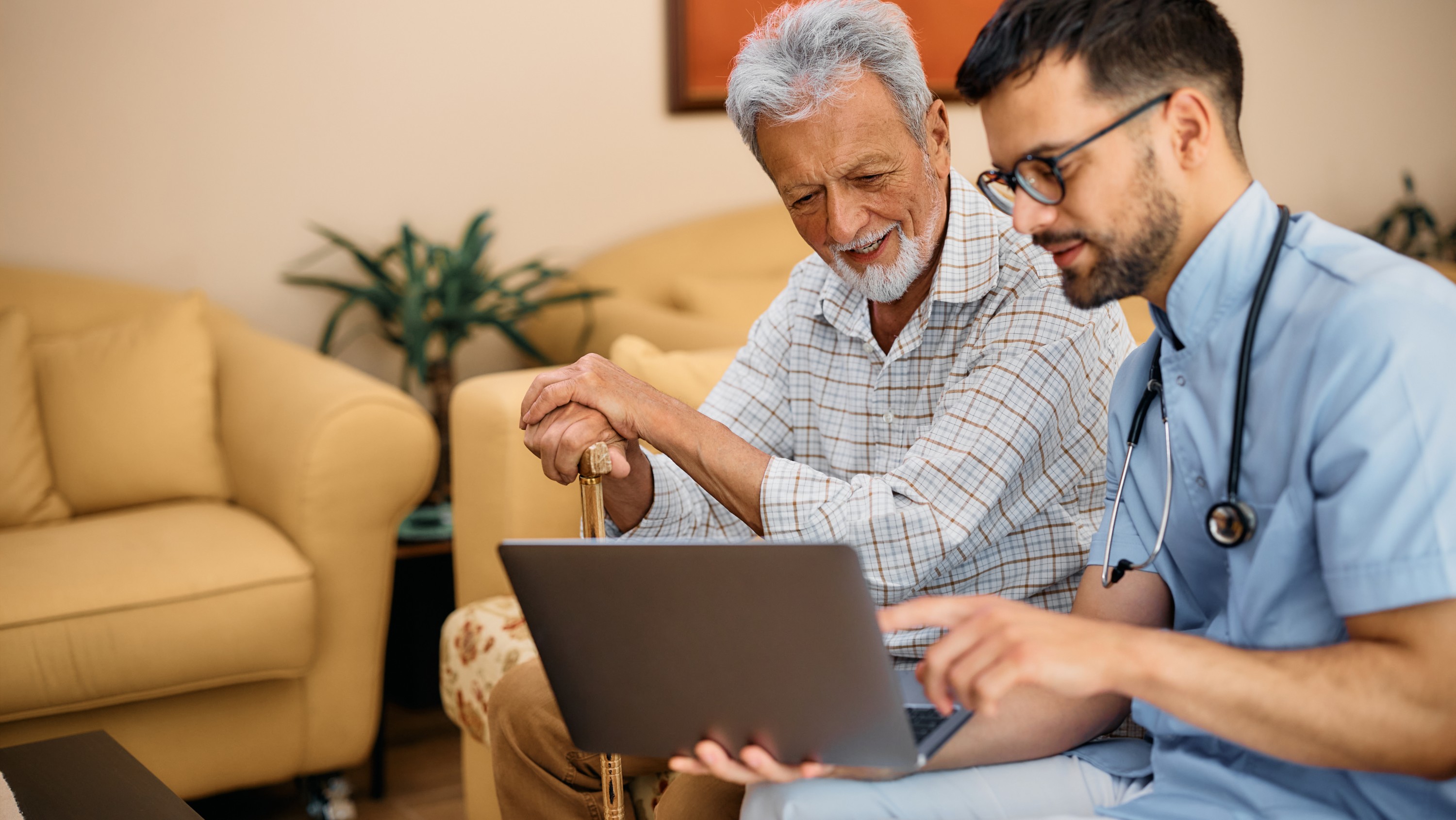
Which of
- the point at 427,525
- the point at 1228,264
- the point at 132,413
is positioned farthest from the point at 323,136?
the point at 1228,264

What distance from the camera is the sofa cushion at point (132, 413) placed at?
2369 mm

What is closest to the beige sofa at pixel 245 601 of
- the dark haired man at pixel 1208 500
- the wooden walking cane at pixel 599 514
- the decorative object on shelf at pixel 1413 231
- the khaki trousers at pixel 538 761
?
the khaki trousers at pixel 538 761

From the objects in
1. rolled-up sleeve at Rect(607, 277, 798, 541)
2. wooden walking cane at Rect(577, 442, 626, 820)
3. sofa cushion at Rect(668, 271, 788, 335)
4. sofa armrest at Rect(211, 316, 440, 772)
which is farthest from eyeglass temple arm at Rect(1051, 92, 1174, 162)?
sofa cushion at Rect(668, 271, 788, 335)

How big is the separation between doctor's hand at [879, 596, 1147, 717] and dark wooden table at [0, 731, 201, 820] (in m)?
0.81

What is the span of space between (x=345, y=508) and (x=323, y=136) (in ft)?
3.73

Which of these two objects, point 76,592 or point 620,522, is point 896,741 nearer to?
point 620,522

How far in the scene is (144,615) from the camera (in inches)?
76.9

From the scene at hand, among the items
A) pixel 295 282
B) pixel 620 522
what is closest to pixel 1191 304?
pixel 620 522

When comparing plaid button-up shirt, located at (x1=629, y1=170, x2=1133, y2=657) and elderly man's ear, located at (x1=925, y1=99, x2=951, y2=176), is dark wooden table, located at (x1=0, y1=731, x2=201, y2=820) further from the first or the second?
elderly man's ear, located at (x1=925, y1=99, x2=951, y2=176)

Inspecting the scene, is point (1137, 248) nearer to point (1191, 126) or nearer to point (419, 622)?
point (1191, 126)

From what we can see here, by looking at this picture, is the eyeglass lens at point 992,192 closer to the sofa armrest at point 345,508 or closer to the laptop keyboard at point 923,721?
the laptop keyboard at point 923,721

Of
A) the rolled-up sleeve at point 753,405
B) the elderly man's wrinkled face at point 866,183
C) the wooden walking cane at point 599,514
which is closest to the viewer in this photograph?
the wooden walking cane at point 599,514

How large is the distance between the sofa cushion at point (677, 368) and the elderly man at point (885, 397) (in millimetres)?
356

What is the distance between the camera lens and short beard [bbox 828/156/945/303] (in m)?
1.44
